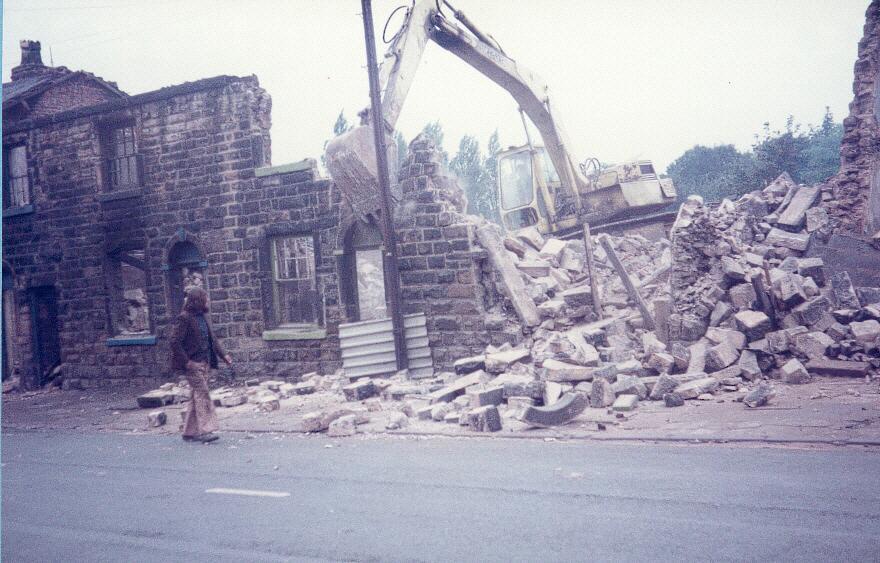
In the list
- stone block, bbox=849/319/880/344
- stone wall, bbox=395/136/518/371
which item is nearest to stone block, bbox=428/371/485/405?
stone wall, bbox=395/136/518/371

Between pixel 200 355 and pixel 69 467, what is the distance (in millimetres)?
2062

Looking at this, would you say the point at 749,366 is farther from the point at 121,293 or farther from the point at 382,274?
the point at 121,293

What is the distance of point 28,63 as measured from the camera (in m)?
23.3

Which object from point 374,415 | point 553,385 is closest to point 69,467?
point 374,415

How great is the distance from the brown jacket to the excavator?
4.52 m

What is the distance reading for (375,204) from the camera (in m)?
13.1

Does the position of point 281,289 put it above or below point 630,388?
above

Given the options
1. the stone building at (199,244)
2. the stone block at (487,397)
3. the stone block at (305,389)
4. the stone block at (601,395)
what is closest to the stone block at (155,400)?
the stone building at (199,244)

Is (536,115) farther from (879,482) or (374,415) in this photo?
(879,482)

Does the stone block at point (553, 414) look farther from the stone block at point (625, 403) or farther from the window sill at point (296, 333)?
the window sill at point (296, 333)

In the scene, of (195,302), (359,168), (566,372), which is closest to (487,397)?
(566,372)

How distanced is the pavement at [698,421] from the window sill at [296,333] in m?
2.02

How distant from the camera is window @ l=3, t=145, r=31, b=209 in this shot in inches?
747

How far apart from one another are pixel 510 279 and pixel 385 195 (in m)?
2.73
